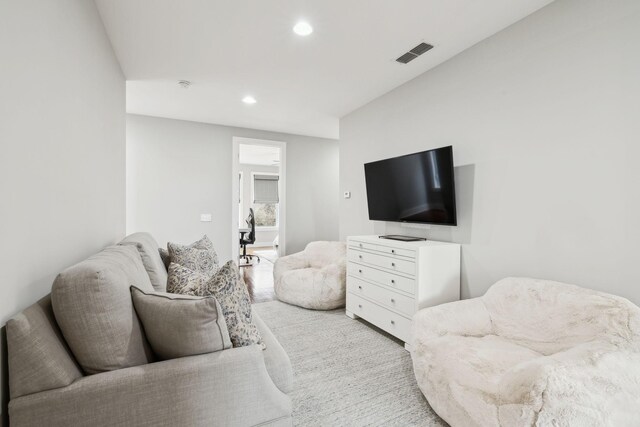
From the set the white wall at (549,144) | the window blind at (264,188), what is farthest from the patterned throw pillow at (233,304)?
the window blind at (264,188)

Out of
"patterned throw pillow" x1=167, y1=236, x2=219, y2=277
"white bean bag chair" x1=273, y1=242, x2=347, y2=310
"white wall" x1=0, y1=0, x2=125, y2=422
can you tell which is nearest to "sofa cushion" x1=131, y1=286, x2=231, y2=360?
"white wall" x1=0, y1=0, x2=125, y2=422

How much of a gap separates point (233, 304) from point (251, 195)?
860 centimetres

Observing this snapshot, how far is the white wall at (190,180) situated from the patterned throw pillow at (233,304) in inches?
148

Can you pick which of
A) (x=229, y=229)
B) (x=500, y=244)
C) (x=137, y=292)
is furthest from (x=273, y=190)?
(x=137, y=292)

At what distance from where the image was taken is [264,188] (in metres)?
9.87

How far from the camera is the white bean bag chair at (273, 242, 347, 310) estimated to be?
362 cm

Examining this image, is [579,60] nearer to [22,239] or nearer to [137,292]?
[137,292]

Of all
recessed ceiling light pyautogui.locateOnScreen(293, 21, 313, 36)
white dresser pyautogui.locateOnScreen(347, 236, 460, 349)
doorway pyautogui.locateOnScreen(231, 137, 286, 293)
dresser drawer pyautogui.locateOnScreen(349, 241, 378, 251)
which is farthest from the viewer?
doorway pyautogui.locateOnScreen(231, 137, 286, 293)

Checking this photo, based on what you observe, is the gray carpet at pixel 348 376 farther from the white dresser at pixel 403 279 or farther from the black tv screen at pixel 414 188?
the black tv screen at pixel 414 188

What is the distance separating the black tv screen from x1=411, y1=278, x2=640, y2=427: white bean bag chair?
83 centimetres

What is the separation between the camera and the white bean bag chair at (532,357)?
1.23 metres

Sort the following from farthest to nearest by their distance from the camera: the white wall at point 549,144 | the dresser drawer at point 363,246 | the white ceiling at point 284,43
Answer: the dresser drawer at point 363,246 → the white ceiling at point 284,43 → the white wall at point 549,144

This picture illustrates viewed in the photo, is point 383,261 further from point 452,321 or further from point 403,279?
point 452,321

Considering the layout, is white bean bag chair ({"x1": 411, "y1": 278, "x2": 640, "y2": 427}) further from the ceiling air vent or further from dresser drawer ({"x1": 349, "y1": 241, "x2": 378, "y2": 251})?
the ceiling air vent
